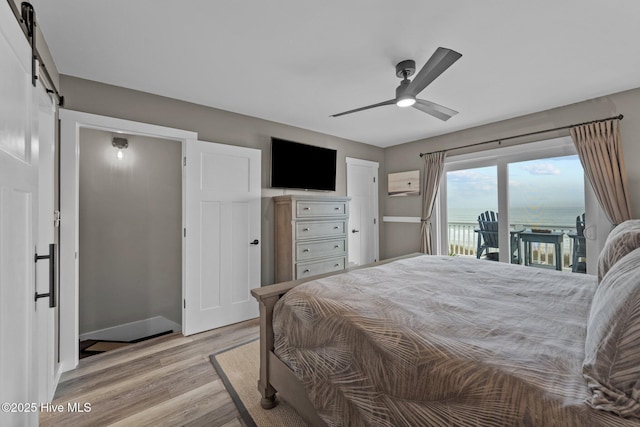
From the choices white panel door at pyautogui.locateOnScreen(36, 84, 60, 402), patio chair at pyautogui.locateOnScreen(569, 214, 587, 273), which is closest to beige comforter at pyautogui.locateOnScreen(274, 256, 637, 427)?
white panel door at pyautogui.locateOnScreen(36, 84, 60, 402)

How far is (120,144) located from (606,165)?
5.39 metres

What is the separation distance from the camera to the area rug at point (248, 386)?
5.44 ft

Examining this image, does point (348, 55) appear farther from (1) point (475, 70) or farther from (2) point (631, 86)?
(2) point (631, 86)

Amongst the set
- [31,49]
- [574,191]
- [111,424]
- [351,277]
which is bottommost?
[111,424]

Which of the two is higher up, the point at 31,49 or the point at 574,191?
the point at 31,49

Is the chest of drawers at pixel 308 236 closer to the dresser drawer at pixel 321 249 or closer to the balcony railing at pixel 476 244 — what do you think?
Answer: the dresser drawer at pixel 321 249

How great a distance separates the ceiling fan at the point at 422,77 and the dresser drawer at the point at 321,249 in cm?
189

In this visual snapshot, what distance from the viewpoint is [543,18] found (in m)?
1.68

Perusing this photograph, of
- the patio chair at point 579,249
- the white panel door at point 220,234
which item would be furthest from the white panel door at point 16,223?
the patio chair at point 579,249

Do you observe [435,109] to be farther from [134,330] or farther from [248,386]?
[134,330]

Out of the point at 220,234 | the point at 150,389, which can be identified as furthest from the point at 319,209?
the point at 150,389

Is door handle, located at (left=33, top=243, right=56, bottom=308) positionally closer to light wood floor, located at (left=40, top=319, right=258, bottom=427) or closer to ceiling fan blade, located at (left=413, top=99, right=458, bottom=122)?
light wood floor, located at (left=40, top=319, right=258, bottom=427)

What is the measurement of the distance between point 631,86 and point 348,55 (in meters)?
2.85

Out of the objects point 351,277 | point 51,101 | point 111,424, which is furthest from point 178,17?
point 111,424
